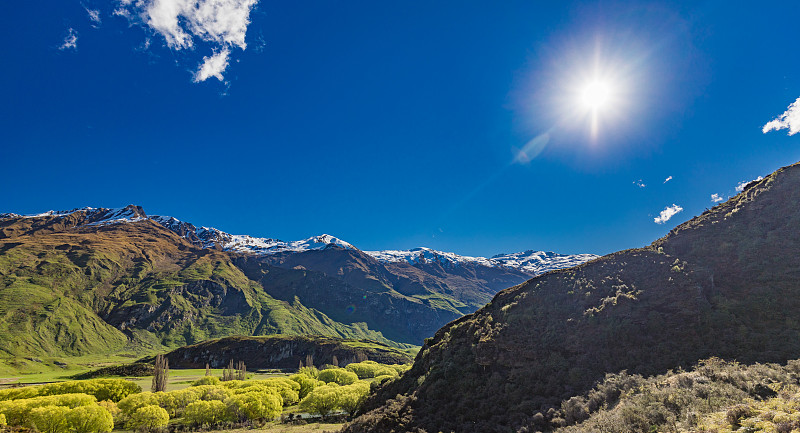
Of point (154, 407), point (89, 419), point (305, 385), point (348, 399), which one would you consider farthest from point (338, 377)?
point (89, 419)

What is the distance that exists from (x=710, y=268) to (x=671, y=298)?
5.79 m

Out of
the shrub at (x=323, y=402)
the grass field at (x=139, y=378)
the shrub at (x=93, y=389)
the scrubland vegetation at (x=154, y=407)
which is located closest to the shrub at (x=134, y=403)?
the scrubland vegetation at (x=154, y=407)

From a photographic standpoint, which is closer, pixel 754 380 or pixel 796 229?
pixel 754 380

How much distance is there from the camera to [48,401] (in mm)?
57094

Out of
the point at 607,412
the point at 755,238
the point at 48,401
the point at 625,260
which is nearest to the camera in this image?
the point at 607,412

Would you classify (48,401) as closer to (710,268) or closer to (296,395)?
(296,395)

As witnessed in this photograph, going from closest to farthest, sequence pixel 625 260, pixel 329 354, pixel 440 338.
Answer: pixel 625 260
pixel 440 338
pixel 329 354

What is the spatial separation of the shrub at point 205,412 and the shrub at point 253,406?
1.48m

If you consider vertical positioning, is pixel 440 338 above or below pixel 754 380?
above

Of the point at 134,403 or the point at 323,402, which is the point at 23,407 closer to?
the point at 134,403

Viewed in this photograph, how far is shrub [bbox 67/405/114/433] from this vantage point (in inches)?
2090

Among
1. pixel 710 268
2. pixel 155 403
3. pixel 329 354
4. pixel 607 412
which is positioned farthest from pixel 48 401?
pixel 329 354

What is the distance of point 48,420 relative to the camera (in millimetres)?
52094

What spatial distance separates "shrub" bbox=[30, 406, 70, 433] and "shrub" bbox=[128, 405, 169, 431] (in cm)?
896
